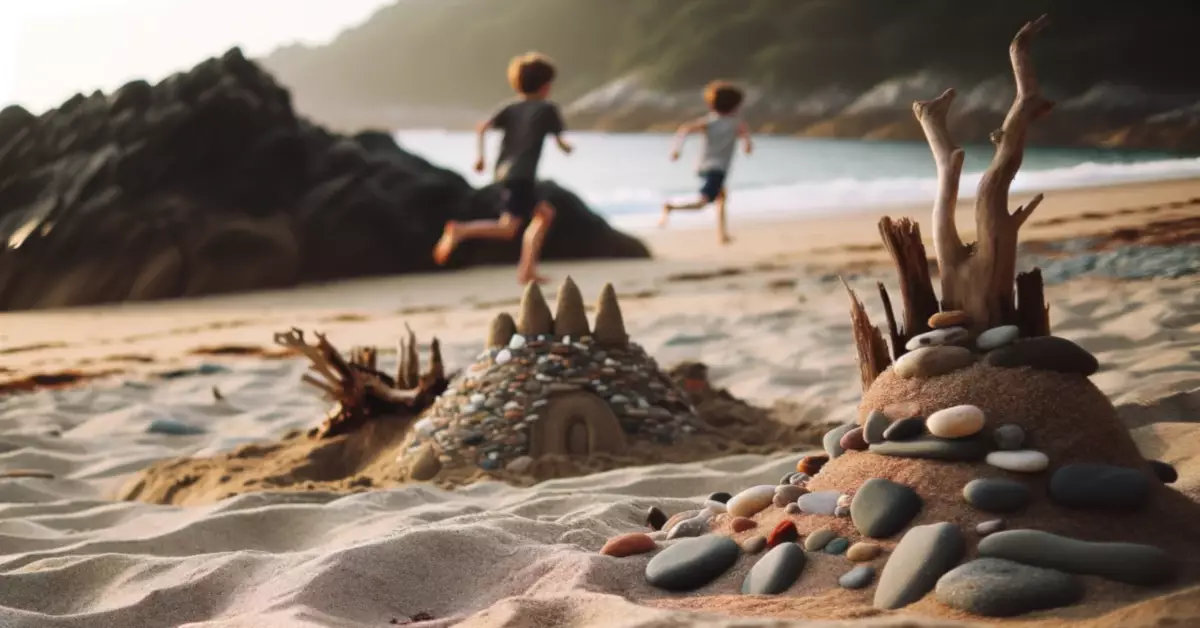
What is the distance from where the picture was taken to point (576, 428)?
10.6ft

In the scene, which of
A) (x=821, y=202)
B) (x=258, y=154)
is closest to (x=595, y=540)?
(x=258, y=154)

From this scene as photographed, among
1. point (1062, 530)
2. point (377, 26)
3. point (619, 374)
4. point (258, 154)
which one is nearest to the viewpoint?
point (1062, 530)

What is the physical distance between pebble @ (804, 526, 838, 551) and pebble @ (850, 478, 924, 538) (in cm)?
4

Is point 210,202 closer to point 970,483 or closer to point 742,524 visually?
point 742,524

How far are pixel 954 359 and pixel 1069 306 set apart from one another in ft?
8.88

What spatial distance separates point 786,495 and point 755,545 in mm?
140

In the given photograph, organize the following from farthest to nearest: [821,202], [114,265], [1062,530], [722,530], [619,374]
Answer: [821,202], [114,265], [619,374], [722,530], [1062,530]

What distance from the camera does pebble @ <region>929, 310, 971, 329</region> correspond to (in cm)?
186

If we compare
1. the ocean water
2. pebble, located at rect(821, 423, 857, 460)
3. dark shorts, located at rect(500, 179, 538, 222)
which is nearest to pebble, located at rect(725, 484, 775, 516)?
pebble, located at rect(821, 423, 857, 460)

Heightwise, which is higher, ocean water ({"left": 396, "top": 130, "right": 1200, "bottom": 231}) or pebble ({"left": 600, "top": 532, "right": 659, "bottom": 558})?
ocean water ({"left": 396, "top": 130, "right": 1200, "bottom": 231})

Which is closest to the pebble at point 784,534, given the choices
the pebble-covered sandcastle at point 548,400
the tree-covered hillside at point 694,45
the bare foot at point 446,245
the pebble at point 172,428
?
the pebble-covered sandcastle at point 548,400

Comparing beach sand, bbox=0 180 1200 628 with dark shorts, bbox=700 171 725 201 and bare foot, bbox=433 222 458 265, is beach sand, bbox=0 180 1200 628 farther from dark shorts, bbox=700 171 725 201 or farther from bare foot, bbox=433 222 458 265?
dark shorts, bbox=700 171 725 201

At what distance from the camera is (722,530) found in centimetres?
199

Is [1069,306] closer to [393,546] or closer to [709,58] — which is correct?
[393,546]
